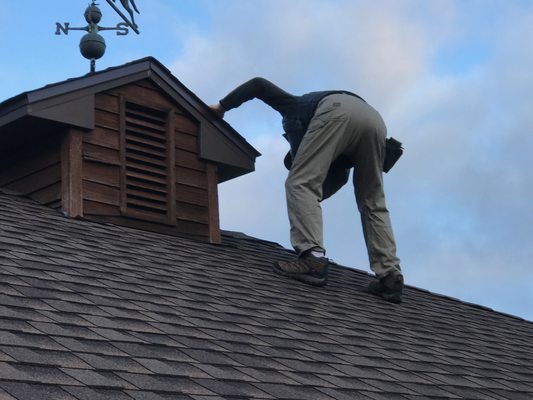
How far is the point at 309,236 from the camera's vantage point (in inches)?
309

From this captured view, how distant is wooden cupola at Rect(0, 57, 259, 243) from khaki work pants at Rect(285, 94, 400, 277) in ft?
2.50

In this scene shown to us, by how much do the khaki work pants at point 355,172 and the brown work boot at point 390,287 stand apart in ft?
0.16

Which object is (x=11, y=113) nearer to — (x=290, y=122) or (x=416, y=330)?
(x=290, y=122)

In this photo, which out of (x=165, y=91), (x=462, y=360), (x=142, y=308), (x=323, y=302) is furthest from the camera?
(x=165, y=91)

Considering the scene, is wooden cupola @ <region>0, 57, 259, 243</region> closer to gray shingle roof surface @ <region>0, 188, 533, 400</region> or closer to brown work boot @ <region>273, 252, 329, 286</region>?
gray shingle roof surface @ <region>0, 188, 533, 400</region>

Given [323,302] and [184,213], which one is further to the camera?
[184,213]

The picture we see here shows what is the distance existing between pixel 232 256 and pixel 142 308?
260cm

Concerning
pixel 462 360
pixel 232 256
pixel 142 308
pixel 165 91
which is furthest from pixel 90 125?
pixel 462 360

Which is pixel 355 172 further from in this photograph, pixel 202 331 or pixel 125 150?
pixel 202 331

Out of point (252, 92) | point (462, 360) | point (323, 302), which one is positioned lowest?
point (462, 360)

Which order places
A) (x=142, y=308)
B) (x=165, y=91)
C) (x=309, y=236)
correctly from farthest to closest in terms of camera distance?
(x=165, y=91) < (x=309, y=236) < (x=142, y=308)

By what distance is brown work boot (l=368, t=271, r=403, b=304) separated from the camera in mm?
8320

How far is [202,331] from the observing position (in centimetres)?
540

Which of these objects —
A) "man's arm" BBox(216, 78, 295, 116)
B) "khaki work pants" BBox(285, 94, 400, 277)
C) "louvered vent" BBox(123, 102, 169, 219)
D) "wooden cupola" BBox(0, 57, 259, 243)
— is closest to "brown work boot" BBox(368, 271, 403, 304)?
"khaki work pants" BBox(285, 94, 400, 277)
